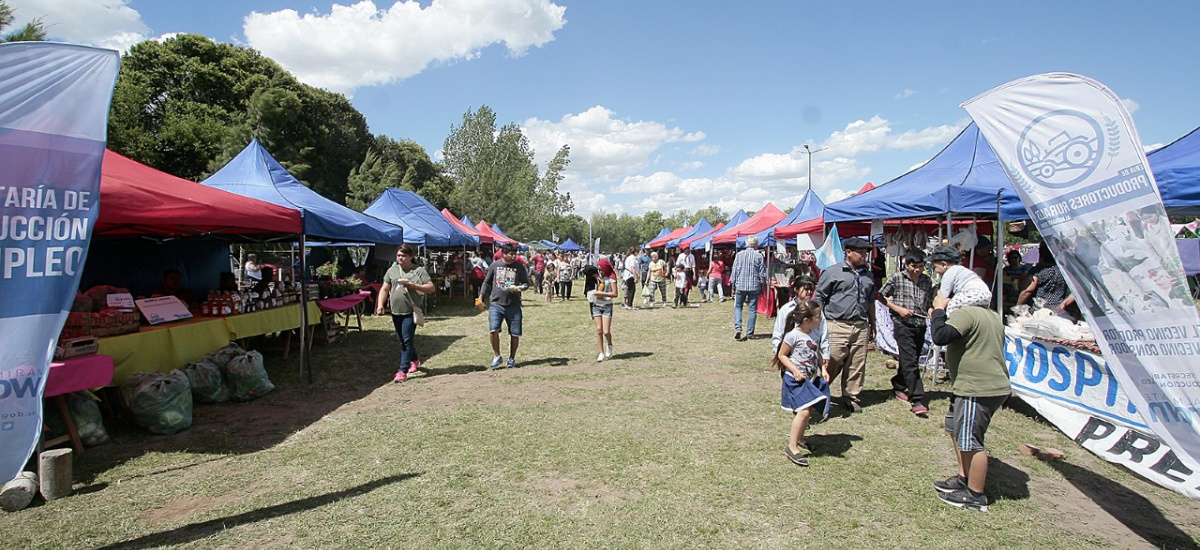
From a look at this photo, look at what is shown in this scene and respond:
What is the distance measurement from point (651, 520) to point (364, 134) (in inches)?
1767

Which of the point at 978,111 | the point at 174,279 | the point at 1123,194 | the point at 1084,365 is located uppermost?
the point at 978,111

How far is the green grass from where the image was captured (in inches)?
129

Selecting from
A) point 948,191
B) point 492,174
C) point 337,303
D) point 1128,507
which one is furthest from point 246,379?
point 492,174

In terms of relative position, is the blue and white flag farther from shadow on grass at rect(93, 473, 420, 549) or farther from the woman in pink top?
the woman in pink top

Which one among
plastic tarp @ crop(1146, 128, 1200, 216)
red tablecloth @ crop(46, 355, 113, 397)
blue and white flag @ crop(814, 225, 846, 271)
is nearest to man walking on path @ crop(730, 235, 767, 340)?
blue and white flag @ crop(814, 225, 846, 271)

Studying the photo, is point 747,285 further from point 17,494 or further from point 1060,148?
point 17,494

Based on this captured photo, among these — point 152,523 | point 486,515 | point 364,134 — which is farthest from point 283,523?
point 364,134

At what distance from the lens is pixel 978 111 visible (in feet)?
11.8

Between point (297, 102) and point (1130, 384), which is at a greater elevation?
point (297, 102)

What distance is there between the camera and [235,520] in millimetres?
3473

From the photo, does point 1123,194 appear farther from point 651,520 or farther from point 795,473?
point 651,520

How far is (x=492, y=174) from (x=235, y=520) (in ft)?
146

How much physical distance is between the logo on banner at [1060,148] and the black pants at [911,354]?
284 centimetres

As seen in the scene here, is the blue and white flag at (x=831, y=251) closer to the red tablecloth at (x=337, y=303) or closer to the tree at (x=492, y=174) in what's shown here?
the red tablecloth at (x=337, y=303)
